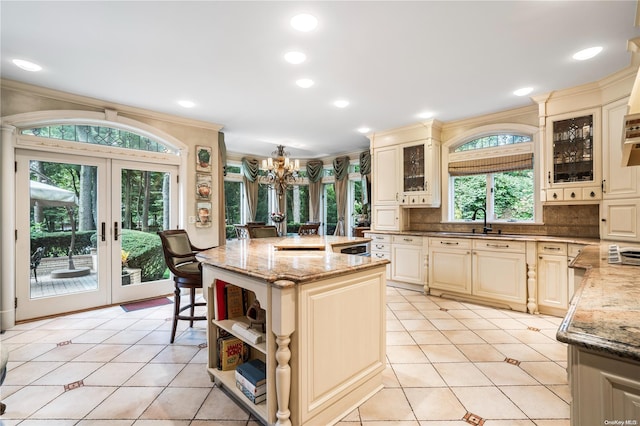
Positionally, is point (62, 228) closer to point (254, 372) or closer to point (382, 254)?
point (254, 372)

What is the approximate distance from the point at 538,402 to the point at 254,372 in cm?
185

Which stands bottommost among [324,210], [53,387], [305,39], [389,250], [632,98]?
[53,387]

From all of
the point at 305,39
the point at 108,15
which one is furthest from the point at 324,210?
the point at 108,15

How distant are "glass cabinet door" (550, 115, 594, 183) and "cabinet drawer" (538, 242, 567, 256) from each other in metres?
0.77

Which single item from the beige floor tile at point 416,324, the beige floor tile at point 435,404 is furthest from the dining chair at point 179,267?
the beige floor tile at point 416,324

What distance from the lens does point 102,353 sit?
2.67 metres

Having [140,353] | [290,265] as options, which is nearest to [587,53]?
[290,265]

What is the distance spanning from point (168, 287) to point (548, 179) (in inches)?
211

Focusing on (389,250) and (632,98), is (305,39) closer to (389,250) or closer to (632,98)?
(632,98)

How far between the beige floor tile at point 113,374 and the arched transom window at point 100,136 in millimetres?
2813

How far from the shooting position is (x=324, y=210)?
763 centimetres

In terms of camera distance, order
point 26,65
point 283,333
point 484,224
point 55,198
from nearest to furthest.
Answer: point 283,333
point 26,65
point 55,198
point 484,224

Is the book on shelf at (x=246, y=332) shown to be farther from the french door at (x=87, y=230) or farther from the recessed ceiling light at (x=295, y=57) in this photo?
the french door at (x=87, y=230)

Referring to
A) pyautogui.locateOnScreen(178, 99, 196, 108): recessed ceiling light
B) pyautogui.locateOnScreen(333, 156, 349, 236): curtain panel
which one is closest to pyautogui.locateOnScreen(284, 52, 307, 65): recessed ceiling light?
pyautogui.locateOnScreen(178, 99, 196, 108): recessed ceiling light
